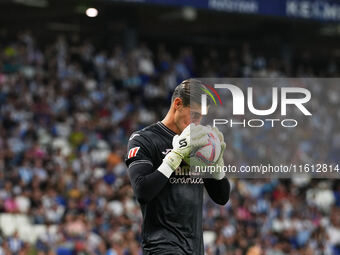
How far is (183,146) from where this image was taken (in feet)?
15.0

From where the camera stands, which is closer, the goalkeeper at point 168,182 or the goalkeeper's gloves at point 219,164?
the goalkeeper at point 168,182

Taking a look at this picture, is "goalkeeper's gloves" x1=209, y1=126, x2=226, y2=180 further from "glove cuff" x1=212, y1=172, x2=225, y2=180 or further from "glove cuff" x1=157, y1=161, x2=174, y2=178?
"glove cuff" x1=157, y1=161, x2=174, y2=178

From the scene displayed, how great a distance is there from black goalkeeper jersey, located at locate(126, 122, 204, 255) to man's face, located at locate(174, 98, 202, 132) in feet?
0.54

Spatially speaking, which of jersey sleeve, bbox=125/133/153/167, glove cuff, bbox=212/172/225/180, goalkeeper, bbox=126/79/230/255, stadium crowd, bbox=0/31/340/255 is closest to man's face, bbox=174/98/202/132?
goalkeeper, bbox=126/79/230/255

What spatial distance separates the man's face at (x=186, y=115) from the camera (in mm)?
4789

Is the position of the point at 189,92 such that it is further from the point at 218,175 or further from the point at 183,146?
the point at 218,175

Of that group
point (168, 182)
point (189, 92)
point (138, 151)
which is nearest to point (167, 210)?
point (168, 182)

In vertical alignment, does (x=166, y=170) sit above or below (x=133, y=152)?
below

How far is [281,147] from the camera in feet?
27.5

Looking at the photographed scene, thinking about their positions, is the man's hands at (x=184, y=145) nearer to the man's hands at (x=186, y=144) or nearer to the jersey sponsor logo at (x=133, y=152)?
the man's hands at (x=186, y=144)

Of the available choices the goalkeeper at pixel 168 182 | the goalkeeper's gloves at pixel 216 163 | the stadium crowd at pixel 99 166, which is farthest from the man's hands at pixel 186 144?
the stadium crowd at pixel 99 166

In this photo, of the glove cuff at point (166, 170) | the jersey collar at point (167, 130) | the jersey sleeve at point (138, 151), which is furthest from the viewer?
the jersey collar at point (167, 130)

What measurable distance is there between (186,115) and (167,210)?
64cm

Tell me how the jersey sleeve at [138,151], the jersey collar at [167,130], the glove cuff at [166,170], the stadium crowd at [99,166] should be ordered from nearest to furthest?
the glove cuff at [166,170] < the jersey sleeve at [138,151] < the jersey collar at [167,130] < the stadium crowd at [99,166]
